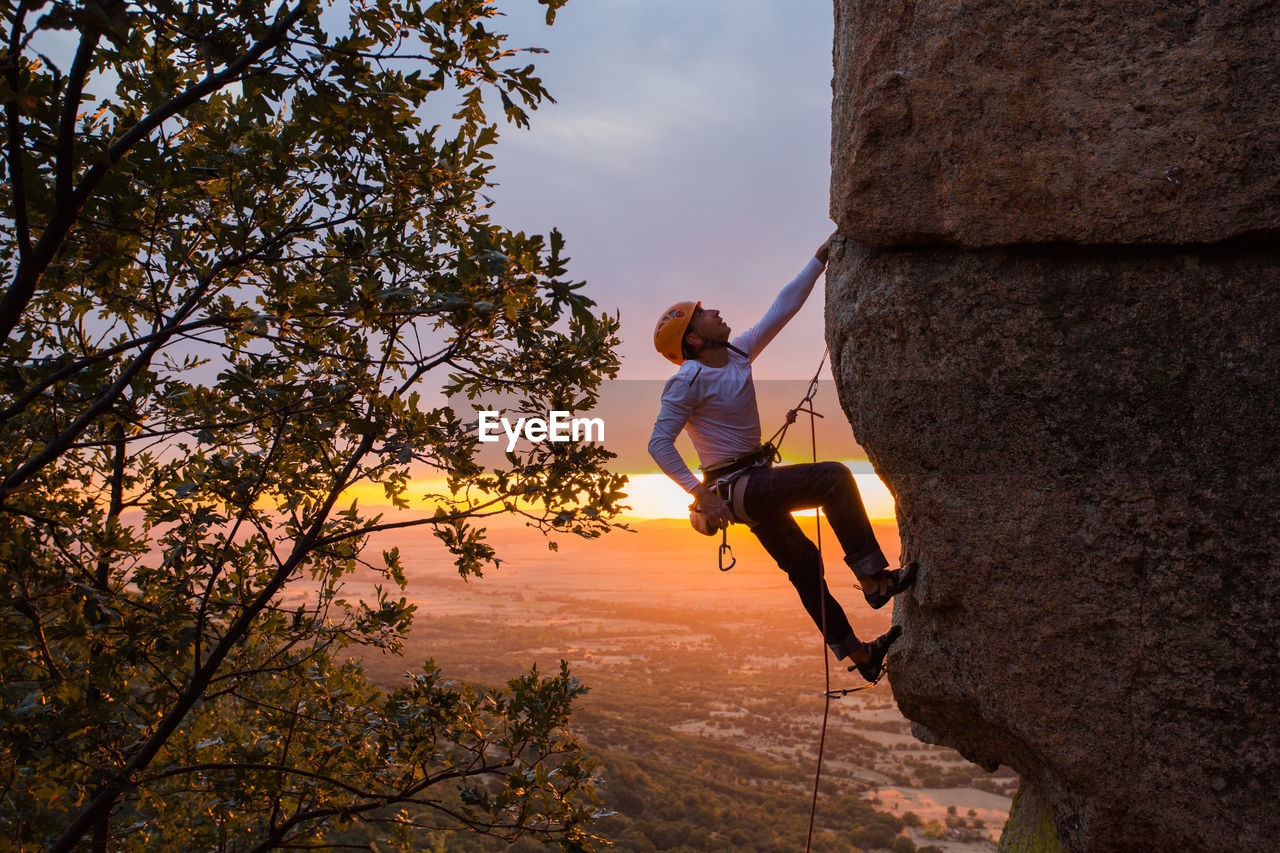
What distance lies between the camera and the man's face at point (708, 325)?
546 cm

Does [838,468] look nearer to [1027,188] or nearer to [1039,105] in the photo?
[1027,188]

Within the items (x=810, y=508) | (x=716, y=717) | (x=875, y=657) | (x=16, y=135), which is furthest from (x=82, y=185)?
(x=716, y=717)

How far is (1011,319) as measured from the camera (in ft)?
13.7

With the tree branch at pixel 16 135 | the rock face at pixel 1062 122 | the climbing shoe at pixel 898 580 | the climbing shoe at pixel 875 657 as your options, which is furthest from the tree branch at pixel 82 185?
the climbing shoe at pixel 875 657

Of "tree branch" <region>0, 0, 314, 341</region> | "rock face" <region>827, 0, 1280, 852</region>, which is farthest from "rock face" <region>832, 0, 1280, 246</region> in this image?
"tree branch" <region>0, 0, 314, 341</region>

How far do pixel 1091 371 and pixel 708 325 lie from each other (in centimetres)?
237

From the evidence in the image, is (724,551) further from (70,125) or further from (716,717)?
(716,717)

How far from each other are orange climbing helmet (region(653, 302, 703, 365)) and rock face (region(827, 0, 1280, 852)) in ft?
4.14

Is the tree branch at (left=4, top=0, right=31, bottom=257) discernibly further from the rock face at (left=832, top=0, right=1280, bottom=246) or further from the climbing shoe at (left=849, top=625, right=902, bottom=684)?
the climbing shoe at (left=849, top=625, right=902, bottom=684)

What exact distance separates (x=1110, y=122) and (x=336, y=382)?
4.42m

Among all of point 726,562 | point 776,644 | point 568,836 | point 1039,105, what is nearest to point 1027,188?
point 1039,105

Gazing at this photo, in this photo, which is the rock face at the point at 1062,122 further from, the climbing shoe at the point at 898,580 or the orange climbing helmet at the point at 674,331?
the climbing shoe at the point at 898,580

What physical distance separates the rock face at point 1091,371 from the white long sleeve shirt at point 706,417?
943 millimetres

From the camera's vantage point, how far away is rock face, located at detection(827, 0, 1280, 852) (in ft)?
12.3
